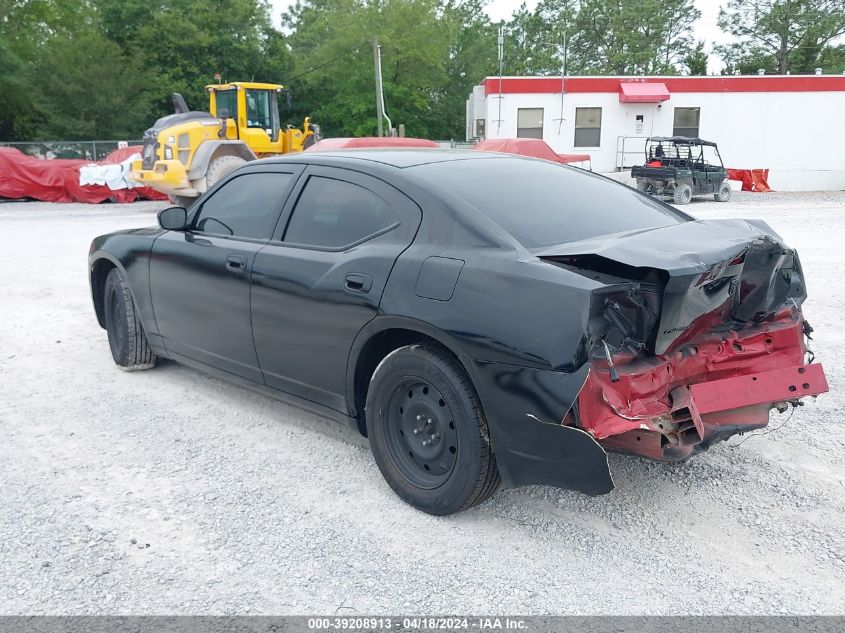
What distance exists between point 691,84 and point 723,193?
26.7ft

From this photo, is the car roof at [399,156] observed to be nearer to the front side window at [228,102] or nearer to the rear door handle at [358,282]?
the rear door handle at [358,282]

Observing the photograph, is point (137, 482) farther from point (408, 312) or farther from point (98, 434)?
point (408, 312)

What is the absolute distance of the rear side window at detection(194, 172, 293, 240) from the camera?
A: 4.18 meters

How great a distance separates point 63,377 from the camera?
533 centimetres

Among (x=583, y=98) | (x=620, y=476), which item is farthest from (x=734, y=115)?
(x=620, y=476)

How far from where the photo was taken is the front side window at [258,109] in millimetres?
19484

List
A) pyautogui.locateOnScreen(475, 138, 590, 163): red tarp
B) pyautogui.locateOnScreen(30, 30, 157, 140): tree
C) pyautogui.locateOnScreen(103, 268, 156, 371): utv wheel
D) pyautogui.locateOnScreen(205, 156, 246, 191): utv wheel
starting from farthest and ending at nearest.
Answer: pyautogui.locateOnScreen(30, 30, 157, 140): tree, pyautogui.locateOnScreen(475, 138, 590, 163): red tarp, pyautogui.locateOnScreen(205, 156, 246, 191): utv wheel, pyautogui.locateOnScreen(103, 268, 156, 371): utv wheel

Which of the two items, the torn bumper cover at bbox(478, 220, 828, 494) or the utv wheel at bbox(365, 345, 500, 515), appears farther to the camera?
the utv wheel at bbox(365, 345, 500, 515)

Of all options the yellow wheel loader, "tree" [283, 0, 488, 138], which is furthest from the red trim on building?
"tree" [283, 0, 488, 138]

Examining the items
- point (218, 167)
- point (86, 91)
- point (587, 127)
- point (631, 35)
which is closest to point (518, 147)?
point (218, 167)

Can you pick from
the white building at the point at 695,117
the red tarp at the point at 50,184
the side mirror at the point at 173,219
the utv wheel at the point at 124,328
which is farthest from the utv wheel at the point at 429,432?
the white building at the point at 695,117

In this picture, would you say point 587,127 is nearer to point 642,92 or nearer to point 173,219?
point 642,92

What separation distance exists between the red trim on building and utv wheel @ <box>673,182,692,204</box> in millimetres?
9273

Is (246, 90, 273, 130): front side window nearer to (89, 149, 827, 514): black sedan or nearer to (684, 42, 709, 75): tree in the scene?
(89, 149, 827, 514): black sedan
